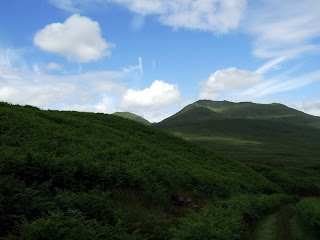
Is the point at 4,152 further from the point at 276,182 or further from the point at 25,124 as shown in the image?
the point at 276,182

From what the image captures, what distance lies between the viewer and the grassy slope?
888cm

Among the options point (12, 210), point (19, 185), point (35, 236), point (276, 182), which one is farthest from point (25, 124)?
point (276, 182)

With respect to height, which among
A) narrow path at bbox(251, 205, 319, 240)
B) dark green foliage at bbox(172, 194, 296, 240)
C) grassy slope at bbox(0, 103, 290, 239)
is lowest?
narrow path at bbox(251, 205, 319, 240)

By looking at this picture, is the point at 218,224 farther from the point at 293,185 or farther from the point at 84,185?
the point at 293,185

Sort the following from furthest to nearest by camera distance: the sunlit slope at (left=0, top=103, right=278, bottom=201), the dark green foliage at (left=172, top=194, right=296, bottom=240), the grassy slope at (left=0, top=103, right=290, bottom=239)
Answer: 1. the sunlit slope at (left=0, top=103, right=278, bottom=201)
2. the dark green foliage at (left=172, top=194, right=296, bottom=240)
3. the grassy slope at (left=0, top=103, right=290, bottom=239)

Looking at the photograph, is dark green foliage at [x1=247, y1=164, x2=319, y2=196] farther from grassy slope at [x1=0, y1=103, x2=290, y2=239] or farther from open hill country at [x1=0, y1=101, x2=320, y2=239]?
grassy slope at [x1=0, y1=103, x2=290, y2=239]

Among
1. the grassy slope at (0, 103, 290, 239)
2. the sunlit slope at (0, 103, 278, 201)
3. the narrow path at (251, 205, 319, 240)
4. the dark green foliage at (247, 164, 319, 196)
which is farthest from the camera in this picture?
the dark green foliage at (247, 164, 319, 196)

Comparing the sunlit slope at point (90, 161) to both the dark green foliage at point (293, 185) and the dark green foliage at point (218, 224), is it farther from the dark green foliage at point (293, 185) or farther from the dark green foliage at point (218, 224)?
the dark green foliage at point (293, 185)

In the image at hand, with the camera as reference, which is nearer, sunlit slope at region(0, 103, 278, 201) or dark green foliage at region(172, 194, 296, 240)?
dark green foliage at region(172, 194, 296, 240)

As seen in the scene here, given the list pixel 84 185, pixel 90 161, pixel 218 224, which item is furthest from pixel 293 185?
pixel 84 185

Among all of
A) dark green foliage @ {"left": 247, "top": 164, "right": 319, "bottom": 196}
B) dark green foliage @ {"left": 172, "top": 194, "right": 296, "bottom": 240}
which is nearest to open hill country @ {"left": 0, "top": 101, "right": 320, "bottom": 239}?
dark green foliage @ {"left": 172, "top": 194, "right": 296, "bottom": 240}

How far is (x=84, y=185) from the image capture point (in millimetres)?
14016

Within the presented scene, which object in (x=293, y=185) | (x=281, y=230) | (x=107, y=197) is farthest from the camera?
(x=293, y=185)

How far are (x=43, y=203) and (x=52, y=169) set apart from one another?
397 centimetres
